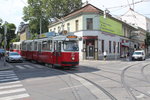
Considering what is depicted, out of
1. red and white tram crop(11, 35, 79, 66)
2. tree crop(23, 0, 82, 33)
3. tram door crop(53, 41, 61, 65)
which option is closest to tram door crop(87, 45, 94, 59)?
red and white tram crop(11, 35, 79, 66)

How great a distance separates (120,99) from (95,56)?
2677 cm

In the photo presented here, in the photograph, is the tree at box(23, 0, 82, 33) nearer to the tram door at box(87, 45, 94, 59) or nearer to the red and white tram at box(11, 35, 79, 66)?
the tram door at box(87, 45, 94, 59)

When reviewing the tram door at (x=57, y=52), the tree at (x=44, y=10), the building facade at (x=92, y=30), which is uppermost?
the tree at (x=44, y=10)

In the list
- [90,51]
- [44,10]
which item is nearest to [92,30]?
[90,51]

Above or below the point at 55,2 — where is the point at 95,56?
below

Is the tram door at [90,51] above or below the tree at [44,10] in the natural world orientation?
below

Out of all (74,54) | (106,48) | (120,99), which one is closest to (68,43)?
→ (74,54)

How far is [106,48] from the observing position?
38094 millimetres

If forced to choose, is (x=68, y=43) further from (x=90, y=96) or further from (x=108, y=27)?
(x=108, y=27)

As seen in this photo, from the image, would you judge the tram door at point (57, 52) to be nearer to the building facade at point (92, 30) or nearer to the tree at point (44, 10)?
the building facade at point (92, 30)

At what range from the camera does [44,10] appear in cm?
5250

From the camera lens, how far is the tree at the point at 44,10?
5100 centimetres

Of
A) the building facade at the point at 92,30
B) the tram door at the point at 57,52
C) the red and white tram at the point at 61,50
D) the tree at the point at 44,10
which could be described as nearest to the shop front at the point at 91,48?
the building facade at the point at 92,30

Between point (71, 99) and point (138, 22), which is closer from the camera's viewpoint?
point (71, 99)
